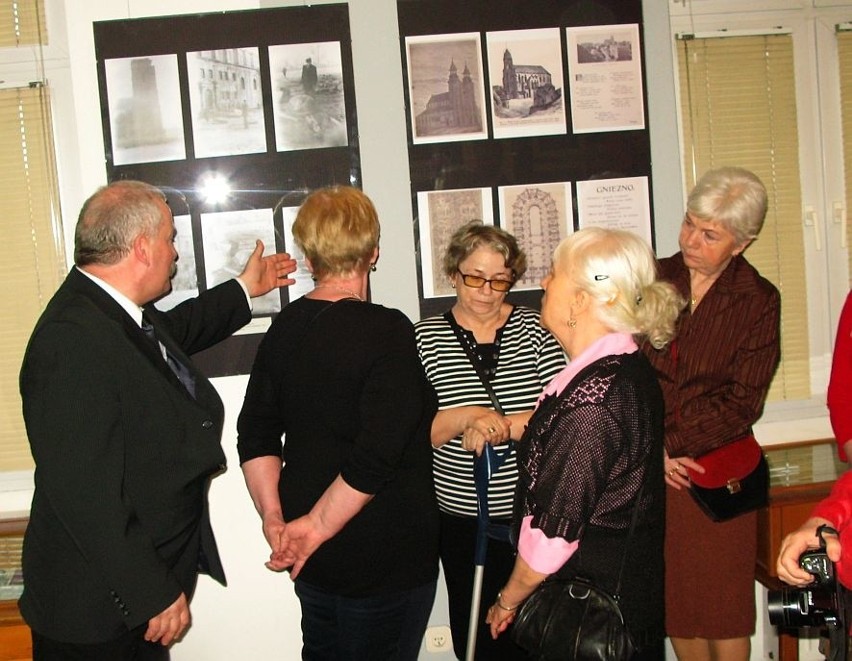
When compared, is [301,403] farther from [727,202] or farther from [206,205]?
[727,202]

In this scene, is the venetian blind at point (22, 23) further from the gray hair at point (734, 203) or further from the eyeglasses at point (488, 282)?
the gray hair at point (734, 203)

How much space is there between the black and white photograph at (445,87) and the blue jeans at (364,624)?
160cm

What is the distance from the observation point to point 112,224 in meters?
1.91

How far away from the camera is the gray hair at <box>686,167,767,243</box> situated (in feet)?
7.88

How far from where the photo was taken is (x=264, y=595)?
9.59ft

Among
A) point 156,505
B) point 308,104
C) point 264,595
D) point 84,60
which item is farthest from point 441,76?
point 264,595

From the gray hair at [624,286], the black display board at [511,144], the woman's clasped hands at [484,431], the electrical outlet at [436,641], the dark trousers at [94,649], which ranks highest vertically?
the black display board at [511,144]

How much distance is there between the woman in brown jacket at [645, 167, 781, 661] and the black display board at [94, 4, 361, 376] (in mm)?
1224

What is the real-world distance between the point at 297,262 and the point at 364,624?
1.36 m

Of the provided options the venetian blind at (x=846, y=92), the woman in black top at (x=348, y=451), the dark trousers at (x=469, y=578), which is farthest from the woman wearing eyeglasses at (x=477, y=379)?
the venetian blind at (x=846, y=92)

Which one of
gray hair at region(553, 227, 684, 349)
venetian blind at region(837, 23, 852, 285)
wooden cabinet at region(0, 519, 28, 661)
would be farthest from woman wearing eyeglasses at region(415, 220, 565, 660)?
venetian blind at region(837, 23, 852, 285)

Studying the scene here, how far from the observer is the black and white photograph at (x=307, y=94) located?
2781mm

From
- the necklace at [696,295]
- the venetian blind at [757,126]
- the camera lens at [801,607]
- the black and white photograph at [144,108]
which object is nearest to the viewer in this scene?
the camera lens at [801,607]

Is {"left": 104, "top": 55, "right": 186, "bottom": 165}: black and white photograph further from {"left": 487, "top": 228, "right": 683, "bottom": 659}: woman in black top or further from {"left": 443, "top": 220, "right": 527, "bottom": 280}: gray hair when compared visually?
{"left": 487, "top": 228, "right": 683, "bottom": 659}: woman in black top
